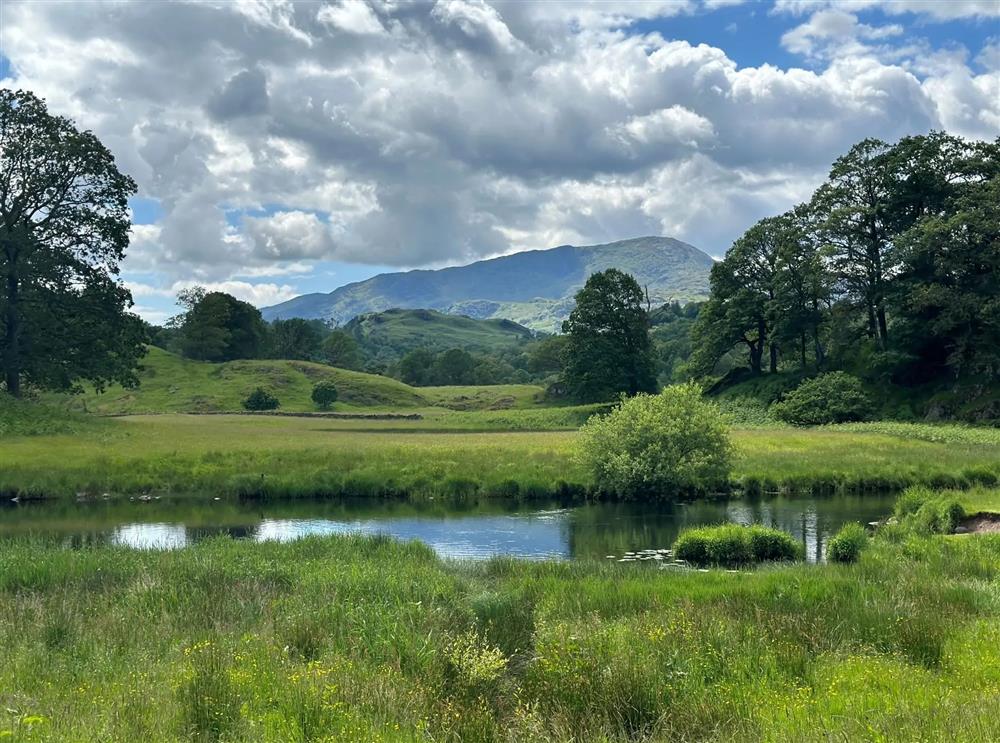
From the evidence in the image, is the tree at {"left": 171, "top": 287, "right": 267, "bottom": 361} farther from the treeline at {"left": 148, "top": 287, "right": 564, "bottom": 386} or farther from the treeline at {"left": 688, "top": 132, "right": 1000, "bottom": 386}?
the treeline at {"left": 688, "top": 132, "right": 1000, "bottom": 386}

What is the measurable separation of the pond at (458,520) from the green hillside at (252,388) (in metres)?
63.6

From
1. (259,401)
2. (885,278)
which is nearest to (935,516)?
(885,278)

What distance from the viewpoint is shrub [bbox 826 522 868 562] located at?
64.0 feet

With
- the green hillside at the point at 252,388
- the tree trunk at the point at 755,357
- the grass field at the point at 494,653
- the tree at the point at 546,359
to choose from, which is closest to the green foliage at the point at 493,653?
the grass field at the point at 494,653

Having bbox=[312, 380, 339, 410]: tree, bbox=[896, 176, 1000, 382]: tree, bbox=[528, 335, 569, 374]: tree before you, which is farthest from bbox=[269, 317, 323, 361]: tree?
bbox=[896, 176, 1000, 382]: tree

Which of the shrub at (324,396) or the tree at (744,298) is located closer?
the tree at (744,298)

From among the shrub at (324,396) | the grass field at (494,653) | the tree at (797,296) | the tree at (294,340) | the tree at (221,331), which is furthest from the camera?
the tree at (294,340)

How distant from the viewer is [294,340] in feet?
519

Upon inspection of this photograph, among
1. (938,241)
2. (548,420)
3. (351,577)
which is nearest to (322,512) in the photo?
(351,577)

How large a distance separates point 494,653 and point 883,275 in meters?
72.1

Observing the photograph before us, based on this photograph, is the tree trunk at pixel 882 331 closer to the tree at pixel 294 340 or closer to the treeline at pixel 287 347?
the treeline at pixel 287 347

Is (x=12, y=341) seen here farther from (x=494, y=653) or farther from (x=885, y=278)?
(x=885, y=278)

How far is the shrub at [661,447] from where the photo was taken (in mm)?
32812

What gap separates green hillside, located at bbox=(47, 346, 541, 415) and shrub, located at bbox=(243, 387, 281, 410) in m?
1.25
